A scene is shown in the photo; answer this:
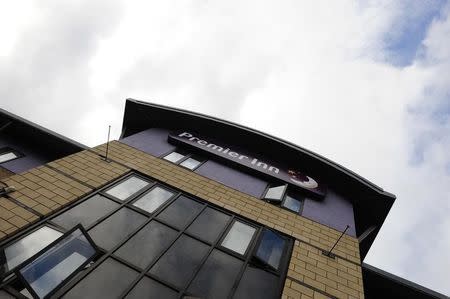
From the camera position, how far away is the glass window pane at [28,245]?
402 cm

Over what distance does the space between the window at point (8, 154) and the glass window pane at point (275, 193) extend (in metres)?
6.37

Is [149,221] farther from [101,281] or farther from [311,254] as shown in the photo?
[311,254]

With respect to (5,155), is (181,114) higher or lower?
higher

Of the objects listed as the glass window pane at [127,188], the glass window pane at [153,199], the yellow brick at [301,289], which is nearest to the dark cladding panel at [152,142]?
the glass window pane at [127,188]

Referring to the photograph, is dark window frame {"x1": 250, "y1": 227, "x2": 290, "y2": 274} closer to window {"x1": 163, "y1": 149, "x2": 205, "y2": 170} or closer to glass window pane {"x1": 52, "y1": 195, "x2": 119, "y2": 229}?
glass window pane {"x1": 52, "y1": 195, "x2": 119, "y2": 229}

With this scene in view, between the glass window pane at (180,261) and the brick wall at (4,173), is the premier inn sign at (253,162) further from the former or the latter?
the brick wall at (4,173)

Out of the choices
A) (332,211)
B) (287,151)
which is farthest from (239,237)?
(287,151)

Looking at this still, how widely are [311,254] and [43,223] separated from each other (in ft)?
14.1

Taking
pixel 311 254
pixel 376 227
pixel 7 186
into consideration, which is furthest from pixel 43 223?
pixel 376 227

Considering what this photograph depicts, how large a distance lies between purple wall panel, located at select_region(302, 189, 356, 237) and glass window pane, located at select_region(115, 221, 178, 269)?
10.4 feet

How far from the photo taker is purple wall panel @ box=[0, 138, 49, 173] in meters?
8.07

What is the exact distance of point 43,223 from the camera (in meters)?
4.72

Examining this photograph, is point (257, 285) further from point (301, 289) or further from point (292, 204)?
point (292, 204)

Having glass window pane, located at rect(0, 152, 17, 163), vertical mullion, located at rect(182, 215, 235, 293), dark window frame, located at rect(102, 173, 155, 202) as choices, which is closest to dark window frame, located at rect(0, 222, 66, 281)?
dark window frame, located at rect(102, 173, 155, 202)
